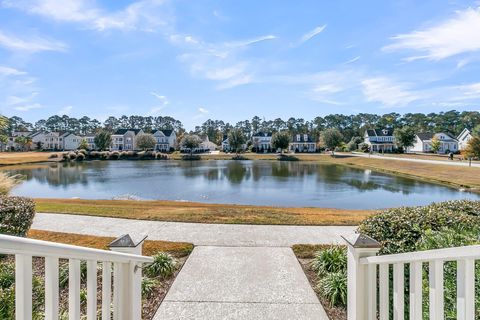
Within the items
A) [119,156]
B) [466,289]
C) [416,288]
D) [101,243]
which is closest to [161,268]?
[101,243]

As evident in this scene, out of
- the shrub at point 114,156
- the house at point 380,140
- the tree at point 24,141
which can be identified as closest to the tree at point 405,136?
the house at point 380,140

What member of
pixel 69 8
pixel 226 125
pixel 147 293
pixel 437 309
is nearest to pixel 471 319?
pixel 437 309

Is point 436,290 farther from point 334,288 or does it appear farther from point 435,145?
point 435,145

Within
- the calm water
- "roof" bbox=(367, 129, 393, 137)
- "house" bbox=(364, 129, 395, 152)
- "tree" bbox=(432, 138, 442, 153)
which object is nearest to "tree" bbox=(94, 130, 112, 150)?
the calm water

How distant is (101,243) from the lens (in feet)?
21.3

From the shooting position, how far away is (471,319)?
4.77 ft

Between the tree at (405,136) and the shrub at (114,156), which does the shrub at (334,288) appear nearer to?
the shrub at (114,156)

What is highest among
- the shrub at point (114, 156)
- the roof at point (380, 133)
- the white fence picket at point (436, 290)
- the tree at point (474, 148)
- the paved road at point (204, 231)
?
the roof at point (380, 133)

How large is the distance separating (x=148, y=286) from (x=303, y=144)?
7903 centimetres

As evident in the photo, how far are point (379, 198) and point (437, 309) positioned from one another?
19.7 meters

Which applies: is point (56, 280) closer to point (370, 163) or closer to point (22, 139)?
point (370, 163)

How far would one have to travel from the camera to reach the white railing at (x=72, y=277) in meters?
1.33

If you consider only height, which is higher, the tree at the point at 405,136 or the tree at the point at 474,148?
the tree at the point at 405,136

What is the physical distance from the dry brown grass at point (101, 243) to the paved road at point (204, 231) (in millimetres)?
409
